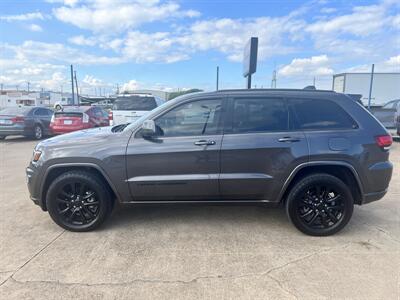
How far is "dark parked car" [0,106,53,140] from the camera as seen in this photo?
11547 millimetres

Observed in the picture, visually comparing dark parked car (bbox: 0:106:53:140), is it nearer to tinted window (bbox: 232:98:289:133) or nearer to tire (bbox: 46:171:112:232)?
tire (bbox: 46:171:112:232)

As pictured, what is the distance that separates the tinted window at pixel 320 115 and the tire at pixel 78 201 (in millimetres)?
2606

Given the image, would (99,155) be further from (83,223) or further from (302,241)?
(302,241)

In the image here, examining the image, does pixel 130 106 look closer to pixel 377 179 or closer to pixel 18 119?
pixel 18 119

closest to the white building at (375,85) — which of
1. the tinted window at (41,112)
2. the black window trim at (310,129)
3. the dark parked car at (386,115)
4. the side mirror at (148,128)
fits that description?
the dark parked car at (386,115)

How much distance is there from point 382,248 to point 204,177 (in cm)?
221

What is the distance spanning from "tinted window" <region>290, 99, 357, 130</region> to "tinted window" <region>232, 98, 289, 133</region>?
17 centimetres

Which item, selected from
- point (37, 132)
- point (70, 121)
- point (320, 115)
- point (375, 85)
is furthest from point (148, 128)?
point (375, 85)

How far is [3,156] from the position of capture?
8742mm

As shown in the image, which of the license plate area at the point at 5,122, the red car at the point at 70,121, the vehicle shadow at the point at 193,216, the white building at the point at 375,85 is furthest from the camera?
the white building at the point at 375,85

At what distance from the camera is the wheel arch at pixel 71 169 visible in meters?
3.54

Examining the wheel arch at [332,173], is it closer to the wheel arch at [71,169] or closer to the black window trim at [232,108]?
the black window trim at [232,108]

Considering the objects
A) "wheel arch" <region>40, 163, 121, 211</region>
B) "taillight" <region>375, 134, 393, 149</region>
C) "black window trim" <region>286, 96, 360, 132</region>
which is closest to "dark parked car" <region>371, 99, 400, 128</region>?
"taillight" <region>375, 134, 393, 149</region>

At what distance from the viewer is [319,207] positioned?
142 inches
